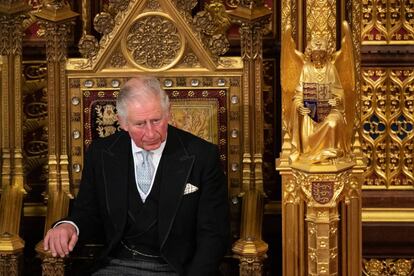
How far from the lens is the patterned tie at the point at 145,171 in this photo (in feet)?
16.8

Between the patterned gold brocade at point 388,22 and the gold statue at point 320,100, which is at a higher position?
the patterned gold brocade at point 388,22

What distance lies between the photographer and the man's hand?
4859 millimetres

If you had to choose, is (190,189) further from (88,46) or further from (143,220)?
(88,46)

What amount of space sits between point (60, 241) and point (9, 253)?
0.85 metres

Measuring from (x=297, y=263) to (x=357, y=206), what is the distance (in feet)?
1.30

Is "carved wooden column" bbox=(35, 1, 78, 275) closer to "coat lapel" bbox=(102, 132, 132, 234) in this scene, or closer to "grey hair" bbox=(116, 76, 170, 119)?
"coat lapel" bbox=(102, 132, 132, 234)

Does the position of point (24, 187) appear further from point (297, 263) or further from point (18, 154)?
point (297, 263)

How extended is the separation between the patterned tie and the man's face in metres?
0.15

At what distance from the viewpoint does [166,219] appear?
198 inches

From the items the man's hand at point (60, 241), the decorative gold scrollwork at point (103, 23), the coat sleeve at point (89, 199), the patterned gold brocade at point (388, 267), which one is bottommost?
the patterned gold brocade at point (388, 267)

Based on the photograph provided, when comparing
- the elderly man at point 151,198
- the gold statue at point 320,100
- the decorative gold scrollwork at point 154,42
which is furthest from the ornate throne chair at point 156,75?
the elderly man at point 151,198

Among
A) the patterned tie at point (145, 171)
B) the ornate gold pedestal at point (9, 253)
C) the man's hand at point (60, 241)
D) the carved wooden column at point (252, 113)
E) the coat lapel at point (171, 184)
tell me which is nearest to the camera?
the man's hand at point (60, 241)

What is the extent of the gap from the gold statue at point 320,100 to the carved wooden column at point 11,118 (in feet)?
4.73

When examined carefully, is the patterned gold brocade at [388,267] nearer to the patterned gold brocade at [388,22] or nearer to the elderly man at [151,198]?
the patterned gold brocade at [388,22]
